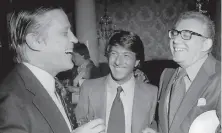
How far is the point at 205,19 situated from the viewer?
1.68 m

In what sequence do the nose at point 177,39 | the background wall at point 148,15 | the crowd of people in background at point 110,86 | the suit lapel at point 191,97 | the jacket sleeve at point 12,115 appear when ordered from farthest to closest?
1. the background wall at point 148,15
2. the nose at point 177,39
3. the suit lapel at point 191,97
4. the crowd of people in background at point 110,86
5. the jacket sleeve at point 12,115

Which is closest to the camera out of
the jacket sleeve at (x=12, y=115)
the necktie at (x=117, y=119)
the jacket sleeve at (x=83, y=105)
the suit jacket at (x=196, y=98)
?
the jacket sleeve at (x=12, y=115)

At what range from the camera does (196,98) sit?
60.4 inches

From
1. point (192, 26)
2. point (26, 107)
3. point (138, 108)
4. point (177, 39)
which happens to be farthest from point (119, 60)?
point (26, 107)

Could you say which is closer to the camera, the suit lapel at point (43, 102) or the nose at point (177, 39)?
the suit lapel at point (43, 102)

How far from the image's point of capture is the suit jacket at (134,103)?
1979 mm

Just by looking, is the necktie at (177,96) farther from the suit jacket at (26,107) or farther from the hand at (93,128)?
the suit jacket at (26,107)

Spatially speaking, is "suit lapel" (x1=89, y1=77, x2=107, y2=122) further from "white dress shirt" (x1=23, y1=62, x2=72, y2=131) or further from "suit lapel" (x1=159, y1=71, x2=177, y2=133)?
"white dress shirt" (x1=23, y1=62, x2=72, y2=131)

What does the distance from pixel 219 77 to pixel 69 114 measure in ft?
3.02

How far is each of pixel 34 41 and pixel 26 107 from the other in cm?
35

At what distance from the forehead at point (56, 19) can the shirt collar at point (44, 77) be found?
0.78 ft

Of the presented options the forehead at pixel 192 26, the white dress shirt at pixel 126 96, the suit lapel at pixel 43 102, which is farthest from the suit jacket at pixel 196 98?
the suit lapel at pixel 43 102

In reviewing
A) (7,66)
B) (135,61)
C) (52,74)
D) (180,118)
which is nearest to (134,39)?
(135,61)

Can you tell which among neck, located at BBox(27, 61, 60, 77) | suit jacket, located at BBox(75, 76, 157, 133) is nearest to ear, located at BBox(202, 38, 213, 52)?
suit jacket, located at BBox(75, 76, 157, 133)
